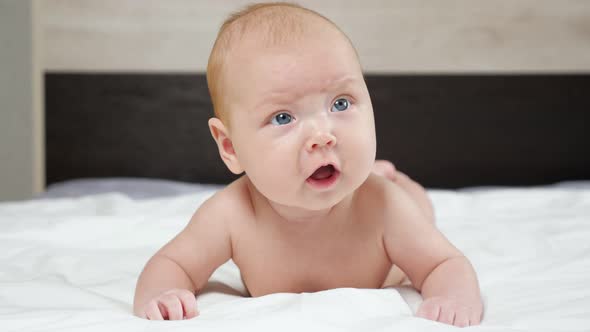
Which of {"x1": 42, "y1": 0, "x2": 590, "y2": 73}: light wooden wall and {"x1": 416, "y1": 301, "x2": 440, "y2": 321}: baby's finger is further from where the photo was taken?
{"x1": 42, "y1": 0, "x2": 590, "y2": 73}: light wooden wall

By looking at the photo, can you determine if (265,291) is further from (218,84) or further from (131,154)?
(131,154)

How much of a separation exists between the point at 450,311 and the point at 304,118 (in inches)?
11.7

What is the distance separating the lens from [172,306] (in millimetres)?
863

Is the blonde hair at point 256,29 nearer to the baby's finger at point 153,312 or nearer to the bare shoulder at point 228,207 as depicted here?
the bare shoulder at point 228,207

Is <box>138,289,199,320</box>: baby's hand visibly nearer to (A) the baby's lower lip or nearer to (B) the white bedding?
→ (B) the white bedding

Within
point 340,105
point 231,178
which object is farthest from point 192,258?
point 231,178

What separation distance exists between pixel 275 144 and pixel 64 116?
1998 millimetres

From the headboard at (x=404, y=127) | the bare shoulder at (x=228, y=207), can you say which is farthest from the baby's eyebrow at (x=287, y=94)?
the headboard at (x=404, y=127)

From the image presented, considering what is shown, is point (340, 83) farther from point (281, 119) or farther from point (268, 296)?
point (268, 296)

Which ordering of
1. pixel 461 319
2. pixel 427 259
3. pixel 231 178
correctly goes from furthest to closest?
pixel 231 178 < pixel 427 259 < pixel 461 319

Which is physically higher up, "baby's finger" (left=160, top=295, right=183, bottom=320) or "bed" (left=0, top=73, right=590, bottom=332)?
"baby's finger" (left=160, top=295, right=183, bottom=320)

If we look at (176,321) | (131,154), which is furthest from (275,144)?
(131,154)

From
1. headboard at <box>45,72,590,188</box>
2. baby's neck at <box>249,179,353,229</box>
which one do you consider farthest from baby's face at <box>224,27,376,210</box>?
headboard at <box>45,72,590,188</box>

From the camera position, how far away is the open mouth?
0.88m
